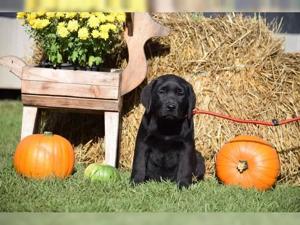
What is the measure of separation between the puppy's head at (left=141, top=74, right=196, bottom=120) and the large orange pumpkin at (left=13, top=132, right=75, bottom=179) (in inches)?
30.1

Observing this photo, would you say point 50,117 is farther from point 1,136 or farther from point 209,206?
point 209,206

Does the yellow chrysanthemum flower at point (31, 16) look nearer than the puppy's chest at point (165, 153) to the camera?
No

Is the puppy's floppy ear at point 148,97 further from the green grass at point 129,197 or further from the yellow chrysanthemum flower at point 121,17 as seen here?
the yellow chrysanthemum flower at point 121,17

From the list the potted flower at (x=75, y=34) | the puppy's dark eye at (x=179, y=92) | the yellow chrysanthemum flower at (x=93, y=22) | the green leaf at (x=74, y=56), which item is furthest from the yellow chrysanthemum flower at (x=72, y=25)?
the puppy's dark eye at (x=179, y=92)

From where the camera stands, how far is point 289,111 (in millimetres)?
4738

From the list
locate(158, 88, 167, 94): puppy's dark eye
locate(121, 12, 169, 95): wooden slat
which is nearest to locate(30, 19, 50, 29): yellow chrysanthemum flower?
locate(121, 12, 169, 95): wooden slat

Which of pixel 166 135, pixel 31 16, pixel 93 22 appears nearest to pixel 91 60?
pixel 93 22

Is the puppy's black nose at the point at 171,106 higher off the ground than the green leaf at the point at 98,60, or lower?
lower

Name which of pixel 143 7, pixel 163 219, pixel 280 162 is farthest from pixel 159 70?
pixel 143 7

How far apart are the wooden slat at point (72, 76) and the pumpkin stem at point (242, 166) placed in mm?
1188

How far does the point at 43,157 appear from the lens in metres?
4.18

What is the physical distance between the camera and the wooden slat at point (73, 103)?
14.9 ft

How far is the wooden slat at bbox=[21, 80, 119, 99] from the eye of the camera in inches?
177

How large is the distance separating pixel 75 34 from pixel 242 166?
5.82 feet
